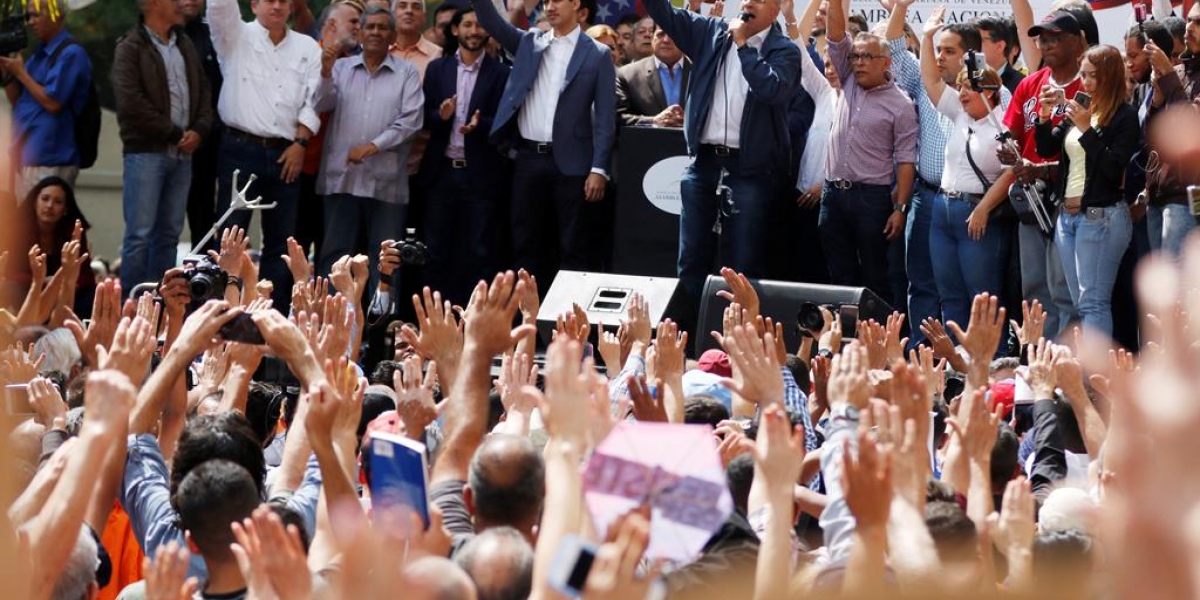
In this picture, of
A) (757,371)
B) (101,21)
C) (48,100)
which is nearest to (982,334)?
(757,371)

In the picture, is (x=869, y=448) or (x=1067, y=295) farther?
(x=1067, y=295)

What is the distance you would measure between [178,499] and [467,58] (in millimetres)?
6903

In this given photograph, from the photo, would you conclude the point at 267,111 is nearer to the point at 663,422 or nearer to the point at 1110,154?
the point at 1110,154

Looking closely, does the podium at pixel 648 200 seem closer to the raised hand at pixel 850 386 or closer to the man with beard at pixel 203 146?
the man with beard at pixel 203 146

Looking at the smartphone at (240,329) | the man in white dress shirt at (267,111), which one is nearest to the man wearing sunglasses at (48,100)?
the man in white dress shirt at (267,111)

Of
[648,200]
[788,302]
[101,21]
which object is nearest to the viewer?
[788,302]

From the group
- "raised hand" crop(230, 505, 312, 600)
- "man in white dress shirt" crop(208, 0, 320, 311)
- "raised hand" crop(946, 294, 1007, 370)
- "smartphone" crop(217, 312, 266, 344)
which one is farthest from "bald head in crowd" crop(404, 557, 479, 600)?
"man in white dress shirt" crop(208, 0, 320, 311)

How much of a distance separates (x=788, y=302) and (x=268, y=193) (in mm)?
3449

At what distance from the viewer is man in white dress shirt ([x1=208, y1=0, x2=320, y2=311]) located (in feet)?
34.0

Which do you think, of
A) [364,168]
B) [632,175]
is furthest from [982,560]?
[364,168]

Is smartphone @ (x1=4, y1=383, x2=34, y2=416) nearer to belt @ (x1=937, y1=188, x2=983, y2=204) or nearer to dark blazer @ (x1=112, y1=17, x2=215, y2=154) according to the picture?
dark blazer @ (x1=112, y1=17, x2=215, y2=154)

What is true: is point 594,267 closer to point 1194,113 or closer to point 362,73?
point 362,73

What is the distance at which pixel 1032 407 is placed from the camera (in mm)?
5770

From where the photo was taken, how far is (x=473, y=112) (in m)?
10.4
